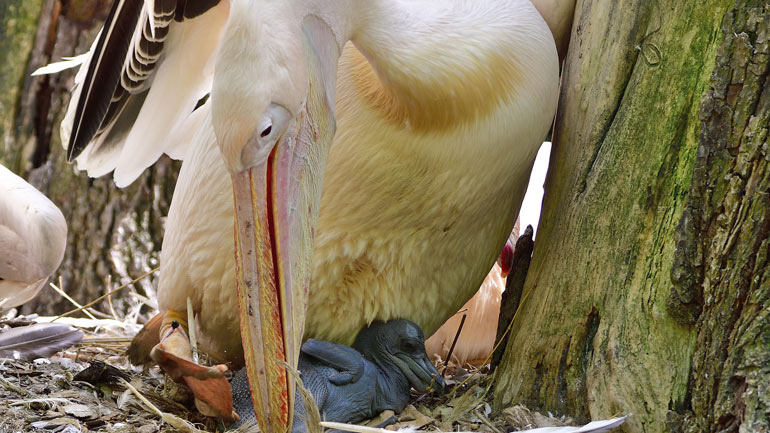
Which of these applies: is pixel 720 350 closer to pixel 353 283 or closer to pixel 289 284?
pixel 289 284

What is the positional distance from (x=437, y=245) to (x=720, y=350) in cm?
68

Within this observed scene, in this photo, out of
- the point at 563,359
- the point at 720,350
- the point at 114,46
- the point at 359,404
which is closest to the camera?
the point at 720,350

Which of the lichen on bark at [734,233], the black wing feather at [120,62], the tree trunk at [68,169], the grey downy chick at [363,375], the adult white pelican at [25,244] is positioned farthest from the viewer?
the tree trunk at [68,169]

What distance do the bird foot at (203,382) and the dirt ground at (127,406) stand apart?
4 cm

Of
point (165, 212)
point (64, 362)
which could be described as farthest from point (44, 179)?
point (64, 362)

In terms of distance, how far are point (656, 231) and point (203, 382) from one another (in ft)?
2.78

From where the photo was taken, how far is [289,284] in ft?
4.46

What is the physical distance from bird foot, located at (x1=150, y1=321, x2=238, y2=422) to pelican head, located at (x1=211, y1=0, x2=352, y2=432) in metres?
0.18

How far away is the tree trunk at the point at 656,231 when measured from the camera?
3.77 feet

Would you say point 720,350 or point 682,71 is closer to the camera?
point 720,350

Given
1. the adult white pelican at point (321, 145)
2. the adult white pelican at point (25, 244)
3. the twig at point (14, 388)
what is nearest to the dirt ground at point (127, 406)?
the twig at point (14, 388)

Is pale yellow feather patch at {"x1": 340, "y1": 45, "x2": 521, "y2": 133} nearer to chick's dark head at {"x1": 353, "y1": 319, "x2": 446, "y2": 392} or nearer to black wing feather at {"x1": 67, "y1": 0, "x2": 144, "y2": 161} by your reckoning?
chick's dark head at {"x1": 353, "y1": 319, "x2": 446, "y2": 392}

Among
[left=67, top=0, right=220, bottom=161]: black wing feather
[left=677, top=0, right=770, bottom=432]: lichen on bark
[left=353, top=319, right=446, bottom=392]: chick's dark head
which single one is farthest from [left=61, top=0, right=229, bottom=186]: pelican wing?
[left=677, top=0, right=770, bottom=432]: lichen on bark

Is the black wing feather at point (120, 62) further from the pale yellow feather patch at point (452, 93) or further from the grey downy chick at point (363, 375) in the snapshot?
the grey downy chick at point (363, 375)
